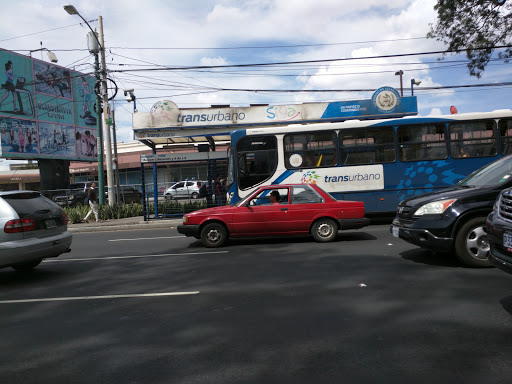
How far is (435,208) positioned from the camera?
613cm

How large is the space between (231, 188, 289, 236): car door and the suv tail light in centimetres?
402

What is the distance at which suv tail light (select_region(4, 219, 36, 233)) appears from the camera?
21.0ft

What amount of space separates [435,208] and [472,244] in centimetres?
74

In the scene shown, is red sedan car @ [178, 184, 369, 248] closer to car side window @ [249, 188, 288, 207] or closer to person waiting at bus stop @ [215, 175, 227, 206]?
car side window @ [249, 188, 288, 207]

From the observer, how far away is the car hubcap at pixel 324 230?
910cm

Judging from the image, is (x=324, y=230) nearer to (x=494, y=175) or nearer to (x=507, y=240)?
(x=494, y=175)

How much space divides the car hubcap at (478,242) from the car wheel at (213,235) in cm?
501

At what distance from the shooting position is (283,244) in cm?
916

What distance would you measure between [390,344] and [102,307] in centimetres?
347

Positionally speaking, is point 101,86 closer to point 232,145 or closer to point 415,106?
point 232,145

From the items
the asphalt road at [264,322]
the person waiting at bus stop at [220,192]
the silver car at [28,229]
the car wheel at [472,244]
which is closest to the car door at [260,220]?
the asphalt road at [264,322]

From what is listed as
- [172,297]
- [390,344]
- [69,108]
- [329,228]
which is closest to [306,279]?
[172,297]

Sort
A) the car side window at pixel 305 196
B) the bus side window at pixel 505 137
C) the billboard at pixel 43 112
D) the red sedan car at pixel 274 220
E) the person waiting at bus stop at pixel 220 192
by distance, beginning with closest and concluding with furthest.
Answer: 1. the red sedan car at pixel 274 220
2. the car side window at pixel 305 196
3. the bus side window at pixel 505 137
4. the person waiting at bus stop at pixel 220 192
5. the billboard at pixel 43 112

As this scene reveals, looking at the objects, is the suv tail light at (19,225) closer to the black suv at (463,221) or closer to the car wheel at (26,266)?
the car wheel at (26,266)
